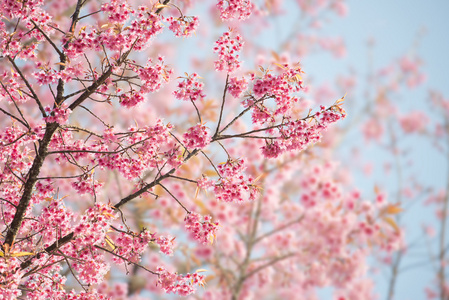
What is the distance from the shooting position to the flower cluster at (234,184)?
2141 mm

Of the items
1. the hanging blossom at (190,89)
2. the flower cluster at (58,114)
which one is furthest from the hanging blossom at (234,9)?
the flower cluster at (58,114)

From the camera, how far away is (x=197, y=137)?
2070mm

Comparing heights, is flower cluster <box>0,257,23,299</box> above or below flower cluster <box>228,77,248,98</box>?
below

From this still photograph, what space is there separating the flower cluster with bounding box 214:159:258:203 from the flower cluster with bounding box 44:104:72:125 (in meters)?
0.87

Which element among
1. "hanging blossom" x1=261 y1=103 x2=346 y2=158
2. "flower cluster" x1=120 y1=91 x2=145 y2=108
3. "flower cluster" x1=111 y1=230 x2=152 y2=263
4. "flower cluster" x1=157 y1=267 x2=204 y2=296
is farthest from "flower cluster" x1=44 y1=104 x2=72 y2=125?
"hanging blossom" x1=261 y1=103 x2=346 y2=158

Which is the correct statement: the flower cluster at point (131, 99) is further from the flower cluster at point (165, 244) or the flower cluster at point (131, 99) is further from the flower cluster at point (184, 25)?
the flower cluster at point (165, 244)

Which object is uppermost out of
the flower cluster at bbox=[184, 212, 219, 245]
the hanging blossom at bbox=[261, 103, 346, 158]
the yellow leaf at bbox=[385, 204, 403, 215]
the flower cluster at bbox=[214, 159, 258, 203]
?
the yellow leaf at bbox=[385, 204, 403, 215]

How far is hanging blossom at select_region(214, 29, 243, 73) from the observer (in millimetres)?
2184

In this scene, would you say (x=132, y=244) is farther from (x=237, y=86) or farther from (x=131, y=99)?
(x=237, y=86)

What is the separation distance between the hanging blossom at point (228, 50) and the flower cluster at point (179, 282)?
1.22m

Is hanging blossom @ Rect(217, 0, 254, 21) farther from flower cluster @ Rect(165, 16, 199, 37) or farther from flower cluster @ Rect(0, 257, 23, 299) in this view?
flower cluster @ Rect(0, 257, 23, 299)

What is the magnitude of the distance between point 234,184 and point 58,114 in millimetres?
1009

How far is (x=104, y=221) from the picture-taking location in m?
1.93

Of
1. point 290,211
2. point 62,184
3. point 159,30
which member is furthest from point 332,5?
point 159,30
